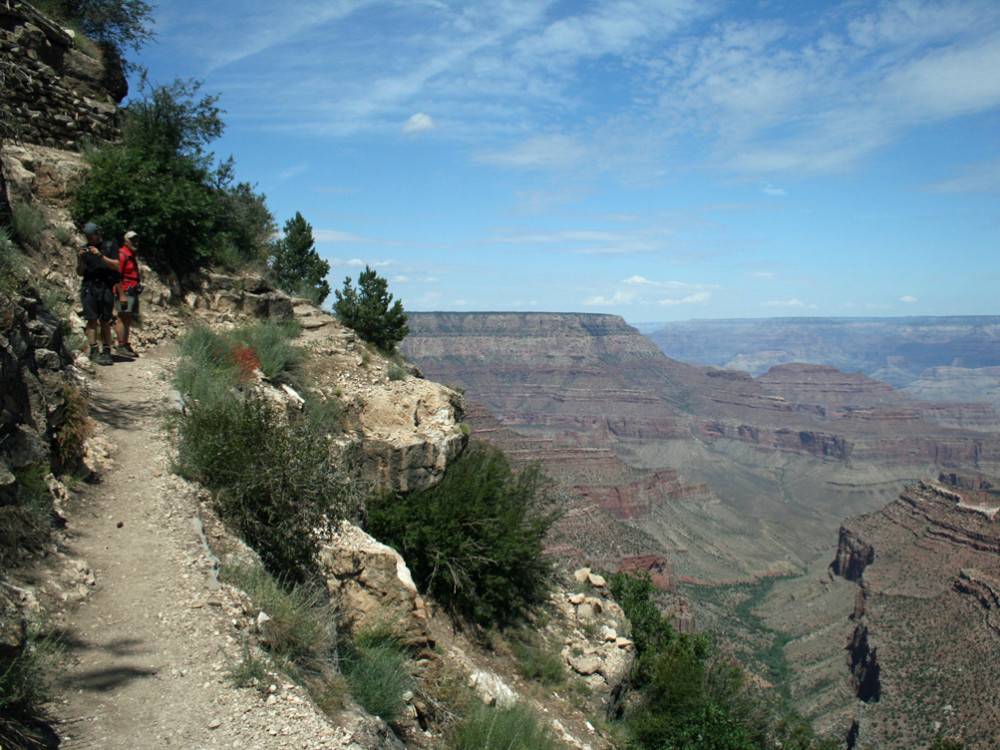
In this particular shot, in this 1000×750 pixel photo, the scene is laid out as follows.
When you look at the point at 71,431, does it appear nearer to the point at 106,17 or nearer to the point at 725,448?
the point at 106,17

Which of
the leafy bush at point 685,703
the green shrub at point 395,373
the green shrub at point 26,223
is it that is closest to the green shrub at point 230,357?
the green shrub at point 395,373

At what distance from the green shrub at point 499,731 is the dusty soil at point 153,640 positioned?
3054 mm

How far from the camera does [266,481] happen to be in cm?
711

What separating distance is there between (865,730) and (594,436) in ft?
439

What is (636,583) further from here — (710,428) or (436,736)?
(710,428)

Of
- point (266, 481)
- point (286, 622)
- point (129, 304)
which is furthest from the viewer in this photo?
point (129, 304)

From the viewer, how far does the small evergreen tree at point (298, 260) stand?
2327 centimetres

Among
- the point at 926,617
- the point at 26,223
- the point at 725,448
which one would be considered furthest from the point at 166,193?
the point at 725,448

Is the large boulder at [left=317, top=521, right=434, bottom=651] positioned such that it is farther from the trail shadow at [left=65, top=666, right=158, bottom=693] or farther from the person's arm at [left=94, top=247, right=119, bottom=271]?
the person's arm at [left=94, top=247, right=119, bottom=271]

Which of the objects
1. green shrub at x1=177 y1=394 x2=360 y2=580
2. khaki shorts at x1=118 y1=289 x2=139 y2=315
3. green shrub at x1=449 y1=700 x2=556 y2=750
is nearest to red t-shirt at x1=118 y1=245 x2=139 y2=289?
khaki shorts at x1=118 y1=289 x2=139 y2=315

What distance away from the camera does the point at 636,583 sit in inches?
898

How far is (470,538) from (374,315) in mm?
9171

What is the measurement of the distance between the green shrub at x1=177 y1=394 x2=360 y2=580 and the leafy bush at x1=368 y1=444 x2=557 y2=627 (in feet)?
14.3

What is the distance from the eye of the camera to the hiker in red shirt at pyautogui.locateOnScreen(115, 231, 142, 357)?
1053 cm
